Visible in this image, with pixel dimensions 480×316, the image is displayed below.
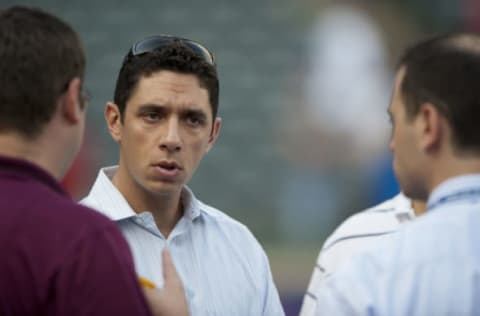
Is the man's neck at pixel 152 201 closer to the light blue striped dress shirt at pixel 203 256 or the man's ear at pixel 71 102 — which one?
the light blue striped dress shirt at pixel 203 256

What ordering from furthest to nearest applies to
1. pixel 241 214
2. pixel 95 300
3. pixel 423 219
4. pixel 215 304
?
pixel 241 214 < pixel 215 304 < pixel 423 219 < pixel 95 300

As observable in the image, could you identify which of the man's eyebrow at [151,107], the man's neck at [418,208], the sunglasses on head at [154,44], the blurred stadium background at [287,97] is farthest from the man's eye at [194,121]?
the blurred stadium background at [287,97]

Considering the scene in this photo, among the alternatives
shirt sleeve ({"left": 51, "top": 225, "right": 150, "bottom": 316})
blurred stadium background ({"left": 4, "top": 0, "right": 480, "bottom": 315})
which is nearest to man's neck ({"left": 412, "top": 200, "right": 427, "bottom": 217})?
shirt sleeve ({"left": 51, "top": 225, "right": 150, "bottom": 316})

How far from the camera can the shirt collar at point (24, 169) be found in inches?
114

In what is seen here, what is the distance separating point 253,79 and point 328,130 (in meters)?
1.07

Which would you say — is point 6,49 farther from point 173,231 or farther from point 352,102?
point 352,102

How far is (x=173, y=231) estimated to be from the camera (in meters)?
4.25

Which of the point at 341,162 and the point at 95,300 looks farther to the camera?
the point at 341,162

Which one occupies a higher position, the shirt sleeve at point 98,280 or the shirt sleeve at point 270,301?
the shirt sleeve at point 98,280

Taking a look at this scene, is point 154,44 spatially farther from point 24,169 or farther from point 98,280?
point 98,280

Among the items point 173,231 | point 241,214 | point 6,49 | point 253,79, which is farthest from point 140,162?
point 253,79

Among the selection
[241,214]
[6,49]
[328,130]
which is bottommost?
[241,214]

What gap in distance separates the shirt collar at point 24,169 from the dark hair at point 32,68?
8 cm

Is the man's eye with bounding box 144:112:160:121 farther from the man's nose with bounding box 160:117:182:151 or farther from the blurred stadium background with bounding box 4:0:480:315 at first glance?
the blurred stadium background with bounding box 4:0:480:315
